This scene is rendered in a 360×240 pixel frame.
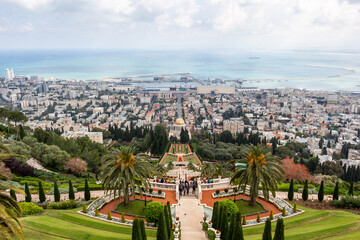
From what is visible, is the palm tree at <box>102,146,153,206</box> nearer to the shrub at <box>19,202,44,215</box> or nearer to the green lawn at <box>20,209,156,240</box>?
the green lawn at <box>20,209,156,240</box>

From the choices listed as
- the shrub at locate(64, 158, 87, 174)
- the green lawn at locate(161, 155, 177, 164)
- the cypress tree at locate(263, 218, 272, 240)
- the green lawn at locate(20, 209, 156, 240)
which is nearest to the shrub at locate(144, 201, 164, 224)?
the green lawn at locate(20, 209, 156, 240)

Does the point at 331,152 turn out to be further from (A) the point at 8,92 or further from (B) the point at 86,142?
(A) the point at 8,92

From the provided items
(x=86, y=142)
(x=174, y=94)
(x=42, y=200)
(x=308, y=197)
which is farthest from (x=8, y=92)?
(x=308, y=197)

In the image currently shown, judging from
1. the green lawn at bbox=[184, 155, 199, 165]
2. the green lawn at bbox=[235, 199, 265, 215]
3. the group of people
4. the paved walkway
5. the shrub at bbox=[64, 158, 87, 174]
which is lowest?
the green lawn at bbox=[184, 155, 199, 165]

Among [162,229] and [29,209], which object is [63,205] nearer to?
[29,209]

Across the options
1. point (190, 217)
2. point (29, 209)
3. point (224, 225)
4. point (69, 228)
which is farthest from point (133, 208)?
point (224, 225)

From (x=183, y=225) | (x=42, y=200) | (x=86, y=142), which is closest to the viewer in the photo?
(x=183, y=225)
